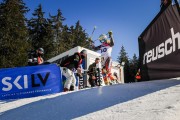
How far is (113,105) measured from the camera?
6.50m

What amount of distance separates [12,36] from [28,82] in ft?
103

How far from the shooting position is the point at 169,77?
25.9ft

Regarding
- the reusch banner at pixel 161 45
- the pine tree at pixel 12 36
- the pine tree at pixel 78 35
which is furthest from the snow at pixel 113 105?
the pine tree at pixel 78 35

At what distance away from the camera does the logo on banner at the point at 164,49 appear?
7.53 m

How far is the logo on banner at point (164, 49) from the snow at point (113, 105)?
2.41ft

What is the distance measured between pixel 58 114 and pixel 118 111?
154cm

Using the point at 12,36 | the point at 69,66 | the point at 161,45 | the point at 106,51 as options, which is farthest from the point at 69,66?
the point at 12,36

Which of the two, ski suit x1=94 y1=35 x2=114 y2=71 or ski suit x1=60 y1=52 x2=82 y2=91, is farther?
ski suit x1=94 y1=35 x2=114 y2=71

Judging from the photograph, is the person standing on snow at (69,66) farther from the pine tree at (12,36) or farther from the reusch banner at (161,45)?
the pine tree at (12,36)

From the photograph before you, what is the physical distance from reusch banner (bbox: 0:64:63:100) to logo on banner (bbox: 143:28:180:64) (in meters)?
4.77

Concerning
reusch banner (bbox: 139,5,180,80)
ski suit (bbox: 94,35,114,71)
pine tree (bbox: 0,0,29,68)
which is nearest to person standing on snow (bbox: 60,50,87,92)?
ski suit (bbox: 94,35,114,71)

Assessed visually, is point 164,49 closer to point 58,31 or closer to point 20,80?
point 20,80

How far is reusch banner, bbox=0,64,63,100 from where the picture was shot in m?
11.2

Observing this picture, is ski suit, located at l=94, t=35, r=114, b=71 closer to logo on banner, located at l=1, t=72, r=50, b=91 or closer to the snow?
logo on banner, located at l=1, t=72, r=50, b=91
